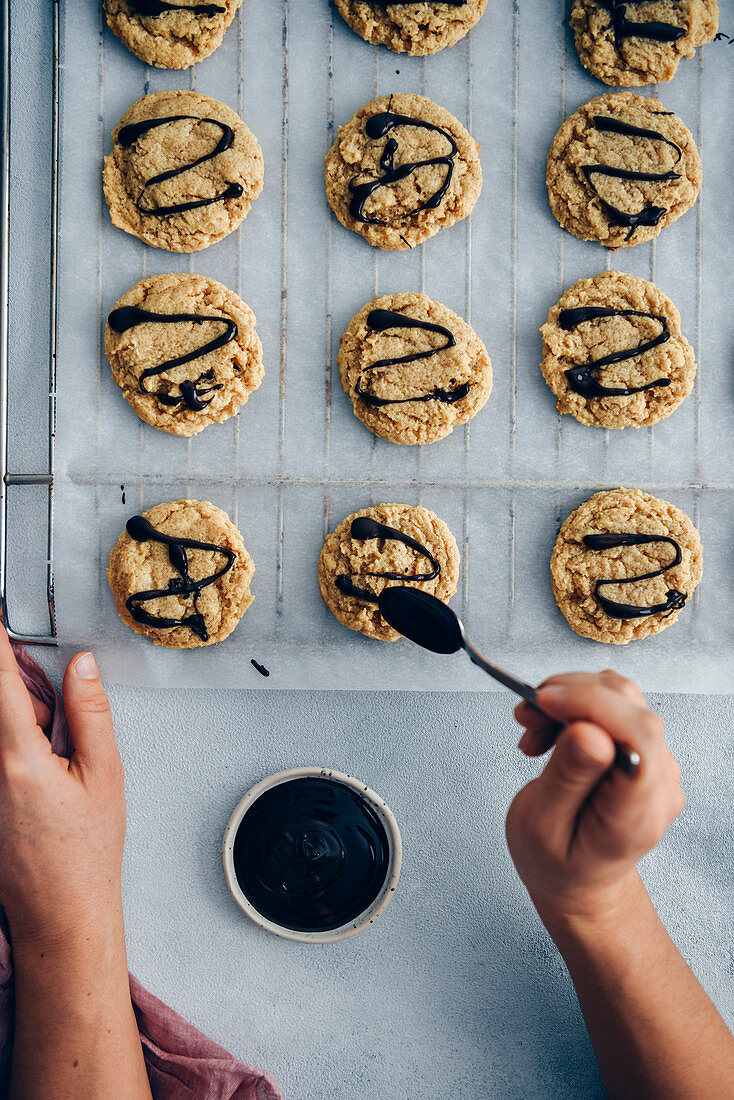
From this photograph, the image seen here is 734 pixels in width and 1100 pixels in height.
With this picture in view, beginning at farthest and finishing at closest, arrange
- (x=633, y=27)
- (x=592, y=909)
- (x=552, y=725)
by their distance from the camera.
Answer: (x=633, y=27) < (x=592, y=909) < (x=552, y=725)

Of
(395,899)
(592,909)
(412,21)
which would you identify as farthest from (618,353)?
(395,899)

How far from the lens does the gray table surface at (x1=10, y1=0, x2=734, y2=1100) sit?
6.29 feet

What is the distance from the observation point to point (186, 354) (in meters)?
1.84

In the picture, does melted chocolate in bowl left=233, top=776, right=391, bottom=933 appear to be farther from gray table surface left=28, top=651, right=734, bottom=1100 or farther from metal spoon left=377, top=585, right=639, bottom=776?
metal spoon left=377, top=585, right=639, bottom=776

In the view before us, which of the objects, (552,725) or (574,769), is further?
(552,725)

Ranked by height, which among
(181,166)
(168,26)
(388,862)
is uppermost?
(168,26)

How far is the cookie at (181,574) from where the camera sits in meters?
1.82

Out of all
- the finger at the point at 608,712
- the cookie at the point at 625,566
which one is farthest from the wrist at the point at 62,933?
the cookie at the point at 625,566

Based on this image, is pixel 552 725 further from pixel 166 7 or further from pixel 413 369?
pixel 166 7

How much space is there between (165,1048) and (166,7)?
2.74 meters

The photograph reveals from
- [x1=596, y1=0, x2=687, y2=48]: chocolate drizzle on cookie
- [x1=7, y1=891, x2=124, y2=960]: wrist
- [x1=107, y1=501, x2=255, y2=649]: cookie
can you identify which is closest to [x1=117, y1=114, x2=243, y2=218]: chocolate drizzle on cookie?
[x1=107, y1=501, x2=255, y2=649]: cookie

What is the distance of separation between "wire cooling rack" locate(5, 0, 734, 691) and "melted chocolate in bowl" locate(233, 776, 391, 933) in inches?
12.3

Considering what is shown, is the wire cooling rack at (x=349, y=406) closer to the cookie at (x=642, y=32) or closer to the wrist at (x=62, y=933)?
the cookie at (x=642, y=32)

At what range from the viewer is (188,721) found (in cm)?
195
